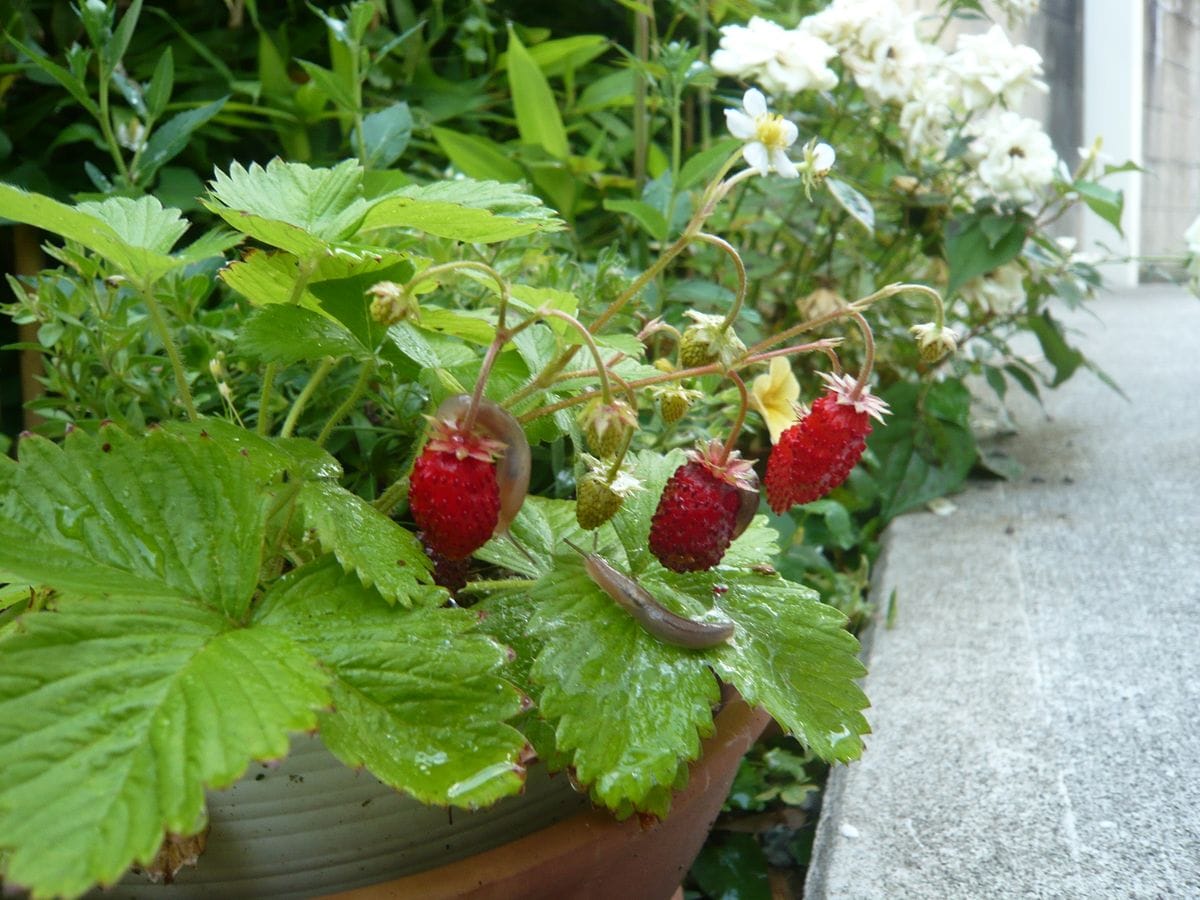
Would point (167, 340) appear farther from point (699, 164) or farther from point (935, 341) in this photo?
point (699, 164)

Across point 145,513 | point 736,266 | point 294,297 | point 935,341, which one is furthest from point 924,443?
point 145,513

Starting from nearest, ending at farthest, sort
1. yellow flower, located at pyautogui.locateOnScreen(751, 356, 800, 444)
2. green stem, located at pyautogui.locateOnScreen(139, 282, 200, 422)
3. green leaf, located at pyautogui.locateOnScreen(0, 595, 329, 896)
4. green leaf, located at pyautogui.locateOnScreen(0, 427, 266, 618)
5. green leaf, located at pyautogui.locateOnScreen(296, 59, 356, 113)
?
green leaf, located at pyautogui.locateOnScreen(0, 595, 329, 896)
green leaf, located at pyautogui.locateOnScreen(0, 427, 266, 618)
green stem, located at pyautogui.locateOnScreen(139, 282, 200, 422)
yellow flower, located at pyautogui.locateOnScreen(751, 356, 800, 444)
green leaf, located at pyautogui.locateOnScreen(296, 59, 356, 113)

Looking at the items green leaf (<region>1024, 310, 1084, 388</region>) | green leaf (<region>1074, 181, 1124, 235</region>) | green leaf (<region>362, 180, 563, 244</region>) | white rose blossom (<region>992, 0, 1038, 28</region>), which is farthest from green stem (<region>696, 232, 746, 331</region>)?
white rose blossom (<region>992, 0, 1038, 28</region>)

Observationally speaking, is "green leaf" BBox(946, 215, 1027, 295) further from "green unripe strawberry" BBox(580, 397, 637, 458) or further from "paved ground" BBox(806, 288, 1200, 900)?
"green unripe strawberry" BBox(580, 397, 637, 458)

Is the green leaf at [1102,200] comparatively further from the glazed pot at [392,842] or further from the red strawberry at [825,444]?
the glazed pot at [392,842]

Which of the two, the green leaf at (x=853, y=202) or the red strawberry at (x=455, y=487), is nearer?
the red strawberry at (x=455, y=487)

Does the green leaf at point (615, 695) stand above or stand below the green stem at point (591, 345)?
below

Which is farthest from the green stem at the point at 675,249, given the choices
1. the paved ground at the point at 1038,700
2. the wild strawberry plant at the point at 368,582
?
the paved ground at the point at 1038,700

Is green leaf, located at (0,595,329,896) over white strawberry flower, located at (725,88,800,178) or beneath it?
beneath
